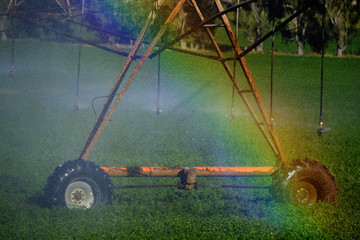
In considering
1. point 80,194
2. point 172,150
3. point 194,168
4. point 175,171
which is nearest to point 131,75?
point 175,171

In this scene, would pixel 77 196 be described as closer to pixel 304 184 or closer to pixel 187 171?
pixel 187 171

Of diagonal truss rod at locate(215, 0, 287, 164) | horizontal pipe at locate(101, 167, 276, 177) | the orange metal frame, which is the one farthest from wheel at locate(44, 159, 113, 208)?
diagonal truss rod at locate(215, 0, 287, 164)

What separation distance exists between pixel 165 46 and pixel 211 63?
118 feet

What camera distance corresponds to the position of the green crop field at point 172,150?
7.73m

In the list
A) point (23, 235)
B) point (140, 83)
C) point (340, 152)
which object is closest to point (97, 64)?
point (140, 83)

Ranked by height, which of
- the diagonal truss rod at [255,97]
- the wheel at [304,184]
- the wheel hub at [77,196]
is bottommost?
the wheel hub at [77,196]

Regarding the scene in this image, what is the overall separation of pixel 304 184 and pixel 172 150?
5.48 metres

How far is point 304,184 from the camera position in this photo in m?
8.73

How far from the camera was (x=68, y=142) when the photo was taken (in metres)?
15.3

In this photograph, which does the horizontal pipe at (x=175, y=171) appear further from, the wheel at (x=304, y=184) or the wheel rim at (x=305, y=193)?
the wheel rim at (x=305, y=193)

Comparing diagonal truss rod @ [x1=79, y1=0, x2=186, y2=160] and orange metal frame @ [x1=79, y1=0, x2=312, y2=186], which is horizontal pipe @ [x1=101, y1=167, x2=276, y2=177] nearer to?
orange metal frame @ [x1=79, y1=0, x2=312, y2=186]

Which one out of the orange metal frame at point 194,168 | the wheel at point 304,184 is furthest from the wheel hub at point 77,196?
the wheel at point 304,184

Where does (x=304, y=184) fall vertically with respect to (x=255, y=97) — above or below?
below

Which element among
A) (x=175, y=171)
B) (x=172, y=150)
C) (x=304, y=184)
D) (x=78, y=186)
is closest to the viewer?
(x=78, y=186)
